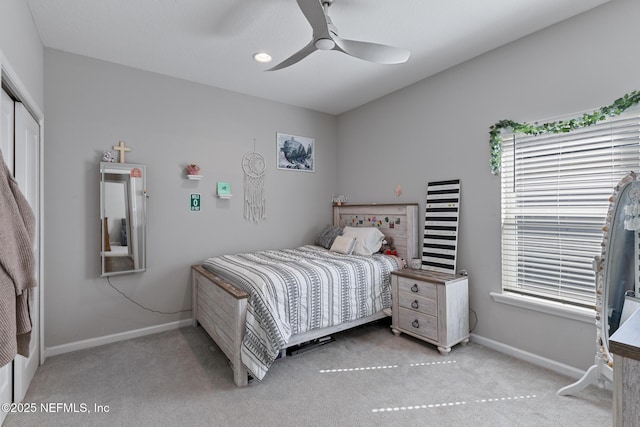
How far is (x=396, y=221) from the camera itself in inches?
138

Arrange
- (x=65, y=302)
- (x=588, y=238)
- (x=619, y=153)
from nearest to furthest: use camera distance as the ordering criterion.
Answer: (x=619, y=153), (x=588, y=238), (x=65, y=302)

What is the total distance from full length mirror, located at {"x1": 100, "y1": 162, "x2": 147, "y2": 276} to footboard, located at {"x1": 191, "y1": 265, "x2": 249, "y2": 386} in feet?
1.96

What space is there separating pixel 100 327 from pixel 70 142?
1690 mm

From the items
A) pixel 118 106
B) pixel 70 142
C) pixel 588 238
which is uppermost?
pixel 118 106

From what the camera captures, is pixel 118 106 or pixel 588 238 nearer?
pixel 588 238

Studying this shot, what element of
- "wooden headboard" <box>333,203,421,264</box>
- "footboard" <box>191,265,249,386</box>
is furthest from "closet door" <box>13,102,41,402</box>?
"wooden headboard" <box>333,203,421,264</box>

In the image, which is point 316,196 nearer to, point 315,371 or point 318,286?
point 318,286

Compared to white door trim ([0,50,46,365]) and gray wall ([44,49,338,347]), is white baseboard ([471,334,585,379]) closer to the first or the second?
gray wall ([44,49,338,347])

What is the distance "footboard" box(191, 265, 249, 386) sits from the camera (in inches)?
85.7

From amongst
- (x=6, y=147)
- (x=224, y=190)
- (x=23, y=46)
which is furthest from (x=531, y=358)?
(x=23, y=46)

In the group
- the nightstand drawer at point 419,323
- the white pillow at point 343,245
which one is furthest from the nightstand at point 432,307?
the white pillow at point 343,245

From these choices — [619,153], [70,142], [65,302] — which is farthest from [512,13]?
[65,302]

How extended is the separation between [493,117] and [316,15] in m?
1.81

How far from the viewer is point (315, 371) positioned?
7.70 ft
